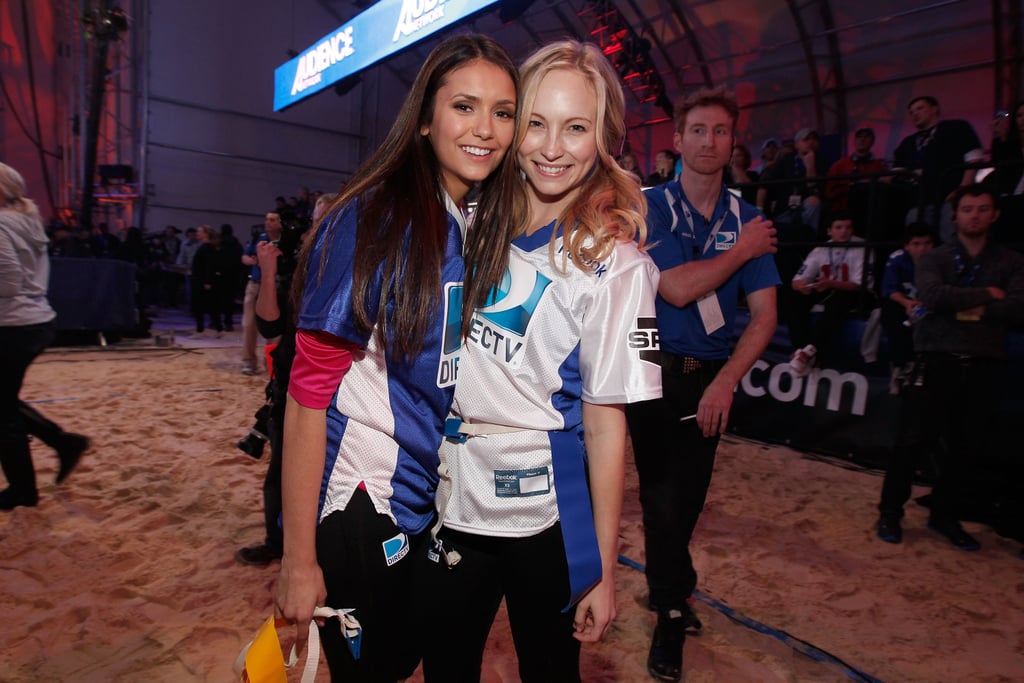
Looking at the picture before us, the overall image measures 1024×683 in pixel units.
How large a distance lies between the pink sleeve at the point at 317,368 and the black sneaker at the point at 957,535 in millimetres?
4271

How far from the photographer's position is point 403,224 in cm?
117

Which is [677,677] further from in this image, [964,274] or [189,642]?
[964,274]

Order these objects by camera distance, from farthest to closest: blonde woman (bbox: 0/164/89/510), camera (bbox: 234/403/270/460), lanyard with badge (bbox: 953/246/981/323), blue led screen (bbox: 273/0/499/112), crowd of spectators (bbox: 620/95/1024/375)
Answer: blue led screen (bbox: 273/0/499/112), crowd of spectators (bbox: 620/95/1024/375), lanyard with badge (bbox: 953/246/981/323), blonde woman (bbox: 0/164/89/510), camera (bbox: 234/403/270/460)

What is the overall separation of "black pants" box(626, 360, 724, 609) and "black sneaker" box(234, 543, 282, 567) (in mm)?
1990

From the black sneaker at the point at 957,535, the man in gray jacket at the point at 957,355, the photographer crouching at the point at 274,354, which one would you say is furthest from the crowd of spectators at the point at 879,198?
the photographer crouching at the point at 274,354

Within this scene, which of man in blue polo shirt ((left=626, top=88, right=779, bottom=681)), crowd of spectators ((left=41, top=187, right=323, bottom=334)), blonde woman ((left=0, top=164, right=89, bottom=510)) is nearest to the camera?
man in blue polo shirt ((left=626, top=88, right=779, bottom=681))

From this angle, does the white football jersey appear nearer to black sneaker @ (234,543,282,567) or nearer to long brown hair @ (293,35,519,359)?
long brown hair @ (293,35,519,359)

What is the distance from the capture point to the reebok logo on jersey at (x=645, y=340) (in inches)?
51.3

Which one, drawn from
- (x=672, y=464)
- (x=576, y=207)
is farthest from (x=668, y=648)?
(x=576, y=207)

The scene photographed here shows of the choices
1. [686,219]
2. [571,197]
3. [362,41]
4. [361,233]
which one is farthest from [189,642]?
[362,41]

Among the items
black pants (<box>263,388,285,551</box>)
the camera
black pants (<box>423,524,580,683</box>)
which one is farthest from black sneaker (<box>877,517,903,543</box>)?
the camera

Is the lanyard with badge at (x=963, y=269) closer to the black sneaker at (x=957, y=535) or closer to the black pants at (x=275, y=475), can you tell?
the black sneaker at (x=957, y=535)

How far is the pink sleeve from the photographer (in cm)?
112

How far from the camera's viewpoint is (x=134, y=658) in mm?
2375
